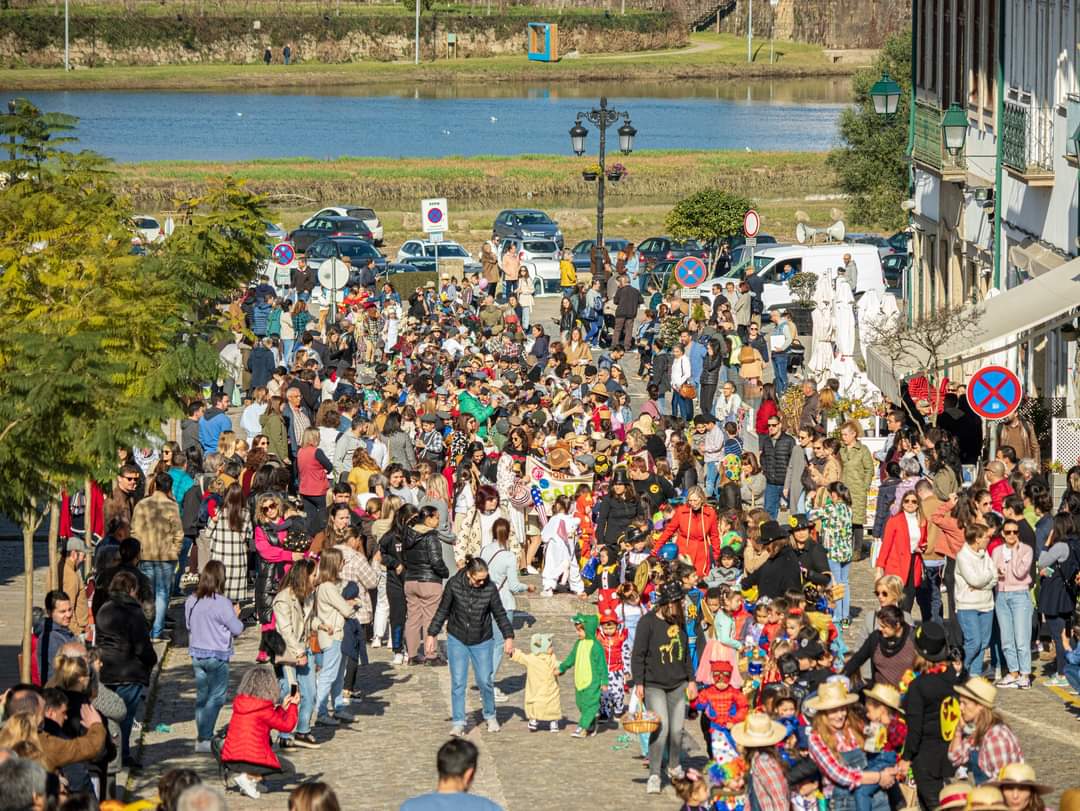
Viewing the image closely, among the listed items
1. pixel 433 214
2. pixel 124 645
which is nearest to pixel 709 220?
pixel 433 214

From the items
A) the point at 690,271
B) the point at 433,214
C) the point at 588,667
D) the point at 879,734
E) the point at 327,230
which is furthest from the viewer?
the point at 327,230

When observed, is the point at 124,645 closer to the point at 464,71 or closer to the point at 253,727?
the point at 253,727

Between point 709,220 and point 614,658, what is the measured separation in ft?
120

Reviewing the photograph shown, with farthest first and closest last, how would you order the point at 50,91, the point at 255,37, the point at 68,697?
the point at 255,37, the point at 50,91, the point at 68,697

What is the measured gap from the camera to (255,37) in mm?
157750

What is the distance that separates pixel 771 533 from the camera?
55.7 feet

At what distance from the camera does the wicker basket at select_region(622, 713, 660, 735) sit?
1390cm

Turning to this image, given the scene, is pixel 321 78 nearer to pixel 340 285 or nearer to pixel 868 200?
pixel 868 200

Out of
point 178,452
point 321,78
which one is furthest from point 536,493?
point 321,78

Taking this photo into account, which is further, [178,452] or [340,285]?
[340,285]

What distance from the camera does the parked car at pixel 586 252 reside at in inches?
1906

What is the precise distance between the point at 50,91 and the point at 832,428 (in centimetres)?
11735

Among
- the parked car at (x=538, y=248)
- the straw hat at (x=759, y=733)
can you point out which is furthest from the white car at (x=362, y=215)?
the straw hat at (x=759, y=733)

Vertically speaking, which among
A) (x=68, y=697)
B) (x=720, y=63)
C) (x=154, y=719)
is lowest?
(x=154, y=719)
